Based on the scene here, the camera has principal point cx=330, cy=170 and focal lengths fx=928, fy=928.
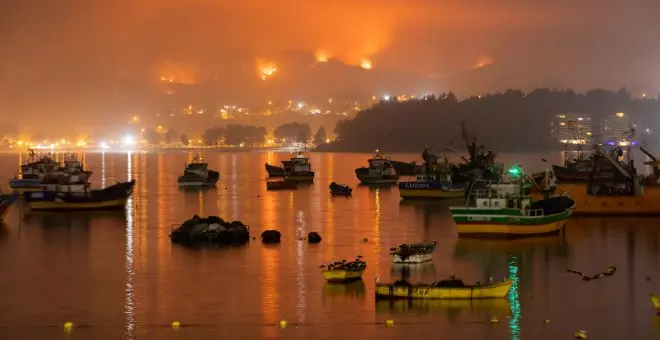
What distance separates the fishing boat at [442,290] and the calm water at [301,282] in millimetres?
265

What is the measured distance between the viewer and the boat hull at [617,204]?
3819cm

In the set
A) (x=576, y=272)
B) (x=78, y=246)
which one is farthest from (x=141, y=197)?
(x=576, y=272)

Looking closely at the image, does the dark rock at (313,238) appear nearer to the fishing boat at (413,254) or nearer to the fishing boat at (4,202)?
the fishing boat at (413,254)

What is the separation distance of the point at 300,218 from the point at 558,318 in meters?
22.9

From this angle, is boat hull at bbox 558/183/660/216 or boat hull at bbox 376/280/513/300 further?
boat hull at bbox 558/183/660/216

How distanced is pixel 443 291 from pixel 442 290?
1.5 inches

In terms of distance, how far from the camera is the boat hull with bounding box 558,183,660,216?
38188 mm

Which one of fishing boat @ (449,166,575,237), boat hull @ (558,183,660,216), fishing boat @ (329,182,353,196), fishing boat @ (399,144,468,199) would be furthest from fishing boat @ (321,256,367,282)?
fishing boat @ (329,182,353,196)

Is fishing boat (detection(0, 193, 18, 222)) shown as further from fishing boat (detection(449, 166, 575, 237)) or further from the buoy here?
the buoy

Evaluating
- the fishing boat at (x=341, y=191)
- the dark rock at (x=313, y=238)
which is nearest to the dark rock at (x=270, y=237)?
the dark rock at (x=313, y=238)

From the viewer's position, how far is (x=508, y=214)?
30547 millimetres

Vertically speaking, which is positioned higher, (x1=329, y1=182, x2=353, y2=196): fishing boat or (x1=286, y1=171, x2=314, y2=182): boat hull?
(x1=286, y1=171, x2=314, y2=182): boat hull

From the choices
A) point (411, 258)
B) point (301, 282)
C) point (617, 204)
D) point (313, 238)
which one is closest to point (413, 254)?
point (411, 258)

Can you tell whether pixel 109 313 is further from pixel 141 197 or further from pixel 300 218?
pixel 141 197
